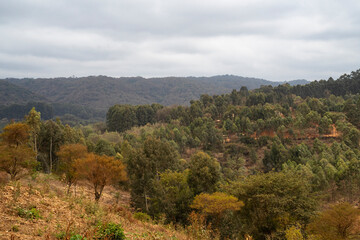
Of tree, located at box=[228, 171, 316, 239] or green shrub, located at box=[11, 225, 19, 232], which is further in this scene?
tree, located at box=[228, 171, 316, 239]

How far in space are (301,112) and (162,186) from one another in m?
49.6

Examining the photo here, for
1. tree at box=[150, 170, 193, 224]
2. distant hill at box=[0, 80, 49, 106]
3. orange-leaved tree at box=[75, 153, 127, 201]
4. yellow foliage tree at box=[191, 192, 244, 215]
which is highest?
distant hill at box=[0, 80, 49, 106]

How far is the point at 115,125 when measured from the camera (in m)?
78.4

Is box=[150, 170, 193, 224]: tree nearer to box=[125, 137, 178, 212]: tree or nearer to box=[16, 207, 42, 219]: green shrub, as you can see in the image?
box=[125, 137, 178, 212]: tree

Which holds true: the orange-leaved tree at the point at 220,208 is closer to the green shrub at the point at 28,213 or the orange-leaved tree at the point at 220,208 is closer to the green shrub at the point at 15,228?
→ the green shrub at the point at 28,213

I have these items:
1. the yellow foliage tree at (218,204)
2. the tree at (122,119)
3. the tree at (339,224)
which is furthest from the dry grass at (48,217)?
the tree at (122,119)

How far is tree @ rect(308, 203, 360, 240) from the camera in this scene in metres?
12.2

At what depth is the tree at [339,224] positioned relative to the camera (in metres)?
12.2

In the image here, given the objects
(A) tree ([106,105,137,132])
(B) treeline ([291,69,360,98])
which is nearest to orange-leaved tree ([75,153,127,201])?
(A) tree ([106,105,137,132])

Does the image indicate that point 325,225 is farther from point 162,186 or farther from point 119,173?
point 119,173

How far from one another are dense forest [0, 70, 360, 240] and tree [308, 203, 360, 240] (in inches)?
2.0

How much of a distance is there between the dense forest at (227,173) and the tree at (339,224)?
5 cm

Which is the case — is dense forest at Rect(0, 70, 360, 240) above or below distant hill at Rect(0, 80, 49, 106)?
below

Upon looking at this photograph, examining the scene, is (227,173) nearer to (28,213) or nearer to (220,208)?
(220,208)
